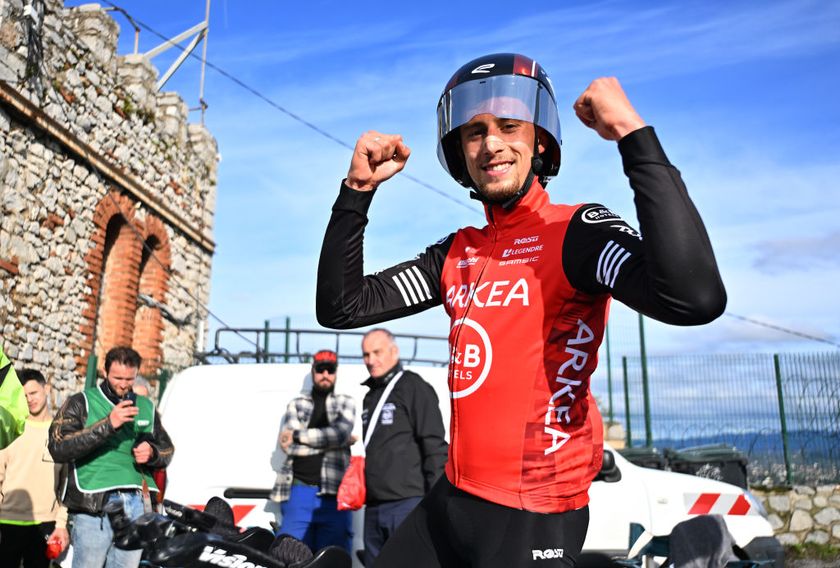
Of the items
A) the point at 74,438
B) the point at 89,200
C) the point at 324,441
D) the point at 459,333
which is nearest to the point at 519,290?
the point at 459,333

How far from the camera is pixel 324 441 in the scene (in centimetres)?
587

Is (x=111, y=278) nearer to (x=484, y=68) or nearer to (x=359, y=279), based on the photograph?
(x=359, y=279)

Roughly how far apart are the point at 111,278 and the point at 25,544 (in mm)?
7316

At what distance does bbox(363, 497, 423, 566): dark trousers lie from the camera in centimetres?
541

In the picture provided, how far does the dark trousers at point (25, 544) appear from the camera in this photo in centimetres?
595

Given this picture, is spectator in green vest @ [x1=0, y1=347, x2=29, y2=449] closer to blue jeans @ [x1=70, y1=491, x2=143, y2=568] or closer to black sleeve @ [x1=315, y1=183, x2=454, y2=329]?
blue jeans @ [x1=70, y1=491, x2=143, y2=568]

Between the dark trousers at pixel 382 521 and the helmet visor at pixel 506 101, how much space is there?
3.72 metres

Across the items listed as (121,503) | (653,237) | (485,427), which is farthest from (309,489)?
(653,237)

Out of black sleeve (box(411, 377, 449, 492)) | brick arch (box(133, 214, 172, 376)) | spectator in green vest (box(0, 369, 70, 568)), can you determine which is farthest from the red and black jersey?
brick arch (box(133, 214, 172, 376))

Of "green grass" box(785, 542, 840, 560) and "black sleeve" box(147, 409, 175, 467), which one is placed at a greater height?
"black sleeve" box(147, 409, 175, 467)

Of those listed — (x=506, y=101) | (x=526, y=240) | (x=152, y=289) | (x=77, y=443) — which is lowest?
(x=77, y=443)

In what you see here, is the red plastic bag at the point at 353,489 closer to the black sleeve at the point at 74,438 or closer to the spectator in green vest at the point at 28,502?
the black sleeve at the point at 74,438

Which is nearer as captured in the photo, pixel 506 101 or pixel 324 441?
pixel 506 101

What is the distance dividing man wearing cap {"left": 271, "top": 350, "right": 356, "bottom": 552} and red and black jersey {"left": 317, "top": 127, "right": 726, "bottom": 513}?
3877 millimetres
